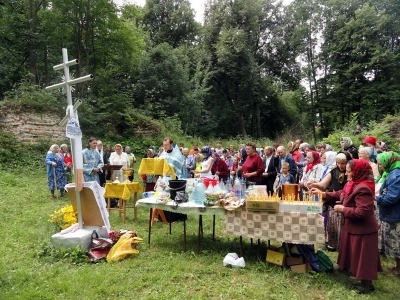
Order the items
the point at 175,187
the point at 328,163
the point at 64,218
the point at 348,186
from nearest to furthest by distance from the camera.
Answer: the point at 348,186 → the point at 175,187 → the point at 328,163 → the point at 64,218

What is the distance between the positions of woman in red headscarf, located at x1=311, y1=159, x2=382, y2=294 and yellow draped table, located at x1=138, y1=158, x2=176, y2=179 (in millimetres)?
3724

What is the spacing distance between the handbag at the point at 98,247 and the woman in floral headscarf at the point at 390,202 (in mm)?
3956

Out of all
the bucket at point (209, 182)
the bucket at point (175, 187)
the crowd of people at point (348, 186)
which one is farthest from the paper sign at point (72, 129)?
the crowd of people at point (348, 186)

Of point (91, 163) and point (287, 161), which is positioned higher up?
point (287, 161)

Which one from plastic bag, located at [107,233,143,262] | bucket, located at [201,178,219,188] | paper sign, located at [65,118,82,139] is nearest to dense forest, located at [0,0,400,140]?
paper sign, located at [65,118,82,139]

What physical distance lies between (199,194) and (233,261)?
1099mm

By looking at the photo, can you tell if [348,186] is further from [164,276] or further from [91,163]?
[91,163]

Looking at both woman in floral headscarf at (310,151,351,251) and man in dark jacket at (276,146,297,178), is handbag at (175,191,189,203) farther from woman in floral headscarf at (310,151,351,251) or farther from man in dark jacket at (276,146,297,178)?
man in dark jacket at (276,146,297,178)

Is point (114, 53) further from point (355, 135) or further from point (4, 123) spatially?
point (355, 135)

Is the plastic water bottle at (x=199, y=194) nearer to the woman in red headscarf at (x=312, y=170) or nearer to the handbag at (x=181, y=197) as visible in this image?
the handbag at (x=181, y=197)

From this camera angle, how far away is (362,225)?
3777 millimetres

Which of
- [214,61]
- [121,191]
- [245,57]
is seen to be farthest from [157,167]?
[214,61]

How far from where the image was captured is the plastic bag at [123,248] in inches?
192

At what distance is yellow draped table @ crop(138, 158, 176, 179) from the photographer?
22.3 feet
